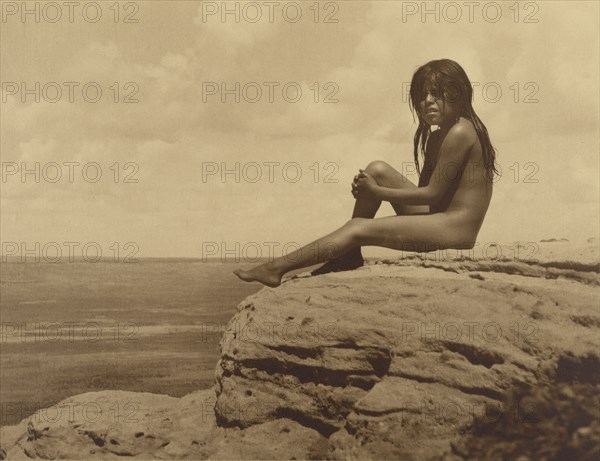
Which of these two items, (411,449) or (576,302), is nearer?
(411,449)

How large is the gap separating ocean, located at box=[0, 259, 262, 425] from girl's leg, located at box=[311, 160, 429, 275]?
18.9 feet

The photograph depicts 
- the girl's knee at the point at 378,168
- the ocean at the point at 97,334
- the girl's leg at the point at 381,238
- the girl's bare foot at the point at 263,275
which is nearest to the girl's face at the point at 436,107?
the girl's knee at the point at 378,168

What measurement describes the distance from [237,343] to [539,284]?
98.1 inches

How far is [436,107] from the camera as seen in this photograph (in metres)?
5.92

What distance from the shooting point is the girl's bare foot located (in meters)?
5.94

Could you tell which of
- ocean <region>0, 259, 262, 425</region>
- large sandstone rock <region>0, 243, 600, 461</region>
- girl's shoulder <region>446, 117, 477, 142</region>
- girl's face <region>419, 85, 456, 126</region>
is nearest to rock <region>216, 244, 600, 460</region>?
large sandstone rock <region>0, 243, 600, 461</region>

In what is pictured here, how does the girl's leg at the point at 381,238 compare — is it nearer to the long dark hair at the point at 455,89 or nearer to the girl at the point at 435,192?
the girl at the point at 435,192

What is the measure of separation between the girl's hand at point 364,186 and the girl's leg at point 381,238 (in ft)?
0.92

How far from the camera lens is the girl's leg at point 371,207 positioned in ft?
19.9

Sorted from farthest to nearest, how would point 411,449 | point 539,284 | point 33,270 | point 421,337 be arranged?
point 33,270
point 539,284
point 421,337
point 411,449

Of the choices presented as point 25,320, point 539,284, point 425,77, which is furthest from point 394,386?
point 25,320

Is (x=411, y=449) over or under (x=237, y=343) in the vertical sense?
under

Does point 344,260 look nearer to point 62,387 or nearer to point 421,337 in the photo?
point 421,337

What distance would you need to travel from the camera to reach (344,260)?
614cm
